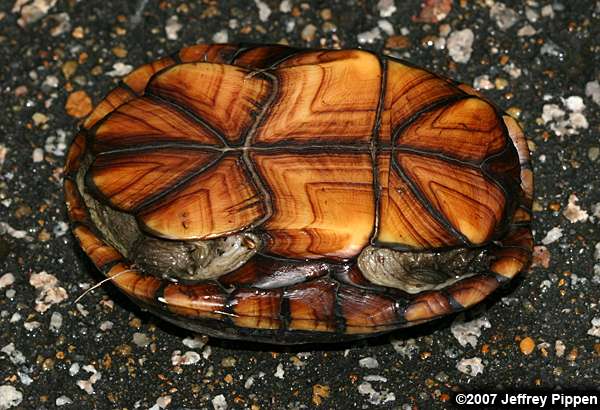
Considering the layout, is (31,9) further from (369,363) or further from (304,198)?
(369,363)

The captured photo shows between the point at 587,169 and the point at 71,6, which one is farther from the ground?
the point at 71,6

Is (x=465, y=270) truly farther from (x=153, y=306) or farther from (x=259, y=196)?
(x=153, y=306)

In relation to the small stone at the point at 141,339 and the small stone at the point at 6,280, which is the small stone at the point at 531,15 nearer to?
the small stone at the point at 141,339

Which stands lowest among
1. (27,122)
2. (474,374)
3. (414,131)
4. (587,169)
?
(474,374)

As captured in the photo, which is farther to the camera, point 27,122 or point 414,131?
point 27,122

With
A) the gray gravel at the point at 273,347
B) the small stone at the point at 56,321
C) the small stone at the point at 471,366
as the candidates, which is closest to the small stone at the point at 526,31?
the gray gravel at the point at 273,347

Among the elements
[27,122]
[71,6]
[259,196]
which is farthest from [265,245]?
[71,6]

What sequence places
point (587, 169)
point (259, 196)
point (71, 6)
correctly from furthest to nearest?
point (71, 6) → point (587, 169) → point (259, 196)
